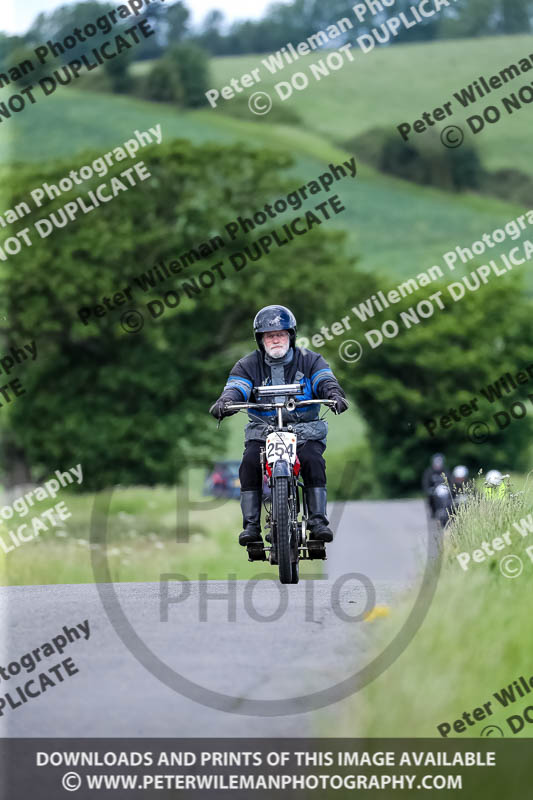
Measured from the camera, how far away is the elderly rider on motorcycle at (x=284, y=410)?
255 inches

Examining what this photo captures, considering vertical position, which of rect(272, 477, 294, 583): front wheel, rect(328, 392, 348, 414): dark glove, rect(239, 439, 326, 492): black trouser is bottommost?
rect(272, 477, 294, 583): front wheel

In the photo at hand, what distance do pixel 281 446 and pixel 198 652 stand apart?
1.38 meters

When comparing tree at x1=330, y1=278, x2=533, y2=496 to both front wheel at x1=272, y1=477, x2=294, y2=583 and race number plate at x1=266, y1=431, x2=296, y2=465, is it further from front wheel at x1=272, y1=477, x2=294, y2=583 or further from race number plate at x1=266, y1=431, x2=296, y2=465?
front wheel at x1=272, y1=477, x2=294, y2=583

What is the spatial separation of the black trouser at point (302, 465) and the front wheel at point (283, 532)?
0.91 feet

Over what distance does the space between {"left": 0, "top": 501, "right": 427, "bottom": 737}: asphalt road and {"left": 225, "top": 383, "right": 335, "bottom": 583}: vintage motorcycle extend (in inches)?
12.1

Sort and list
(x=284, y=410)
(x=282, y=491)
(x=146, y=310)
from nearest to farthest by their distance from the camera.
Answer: (x=282, y=491) < (x=284, y=410) < (x=146, y=310)

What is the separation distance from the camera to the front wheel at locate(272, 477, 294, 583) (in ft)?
20.5

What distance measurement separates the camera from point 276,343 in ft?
21.6

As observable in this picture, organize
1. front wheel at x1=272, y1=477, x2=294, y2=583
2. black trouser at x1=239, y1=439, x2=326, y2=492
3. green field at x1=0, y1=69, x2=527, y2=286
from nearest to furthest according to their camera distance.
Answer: front wheel at x1=272, y1=477, x2=294, y2=583
black trouser at x1=239, y1=439, x2=326, y2=492
green field at x1=0, y1=69, x2=527, y2=286

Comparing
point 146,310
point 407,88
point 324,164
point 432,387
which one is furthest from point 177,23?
point 146,310

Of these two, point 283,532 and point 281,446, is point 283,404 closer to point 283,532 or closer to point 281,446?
point 281,446
